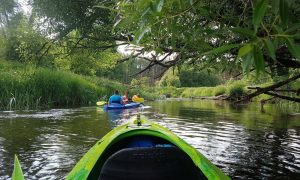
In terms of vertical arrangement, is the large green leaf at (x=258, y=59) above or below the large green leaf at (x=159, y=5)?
below

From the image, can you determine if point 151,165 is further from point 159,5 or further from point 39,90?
point 39,90

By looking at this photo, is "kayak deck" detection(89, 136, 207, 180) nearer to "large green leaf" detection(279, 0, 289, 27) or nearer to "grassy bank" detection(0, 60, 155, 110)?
"large green leaf" detection(279, 0, 289, 27)

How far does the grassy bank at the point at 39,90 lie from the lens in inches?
516

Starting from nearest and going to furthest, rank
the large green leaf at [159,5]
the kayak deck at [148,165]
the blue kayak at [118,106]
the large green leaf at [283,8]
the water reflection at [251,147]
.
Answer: the large green leaf at [283,8] < the large green leaf at [159,5] < the kayak deck at [148,165] < the water reflection at [251,147] < the blue kayak at [118,106]

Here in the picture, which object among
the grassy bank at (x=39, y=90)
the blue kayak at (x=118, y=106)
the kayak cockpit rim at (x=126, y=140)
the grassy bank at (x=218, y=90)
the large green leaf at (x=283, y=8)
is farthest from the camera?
the grassy bank at (x=218, y=90)

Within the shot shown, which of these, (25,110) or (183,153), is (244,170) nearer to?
(183,153)

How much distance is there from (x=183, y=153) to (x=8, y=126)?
24.1 feet

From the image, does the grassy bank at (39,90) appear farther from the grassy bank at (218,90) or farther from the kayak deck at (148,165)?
the grassy bank at (218,90)

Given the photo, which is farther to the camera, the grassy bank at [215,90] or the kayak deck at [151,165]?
the grassy bank at [215,90]

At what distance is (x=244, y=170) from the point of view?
15.8 feet

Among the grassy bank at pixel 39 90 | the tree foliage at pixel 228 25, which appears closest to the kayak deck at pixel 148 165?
the tree foliage at pixel 228 25

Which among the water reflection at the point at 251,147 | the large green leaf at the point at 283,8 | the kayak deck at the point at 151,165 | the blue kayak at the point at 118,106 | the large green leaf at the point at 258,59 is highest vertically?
the large green leaf at the point at 283,8

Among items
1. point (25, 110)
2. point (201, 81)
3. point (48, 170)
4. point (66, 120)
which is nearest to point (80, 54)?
point (48, 170)

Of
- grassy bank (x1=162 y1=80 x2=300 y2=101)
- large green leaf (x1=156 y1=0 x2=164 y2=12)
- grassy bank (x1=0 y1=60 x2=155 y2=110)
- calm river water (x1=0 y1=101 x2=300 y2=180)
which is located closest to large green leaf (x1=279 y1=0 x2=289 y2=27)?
large green leaf (x1=156 y1=0 x2=164 y2=12)
